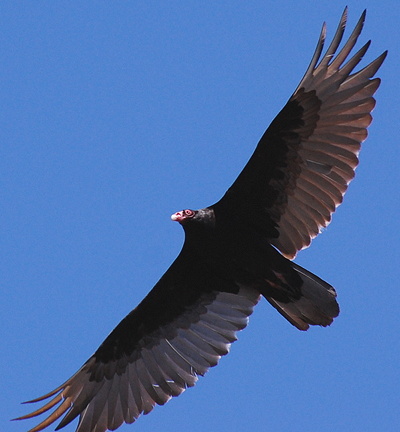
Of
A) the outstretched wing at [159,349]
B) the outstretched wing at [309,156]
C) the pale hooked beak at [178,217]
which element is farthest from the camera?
the outstretched wing at [159,349]

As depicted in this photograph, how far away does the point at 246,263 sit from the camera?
8633 millimetres

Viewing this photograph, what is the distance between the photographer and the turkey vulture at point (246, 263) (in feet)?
27.7

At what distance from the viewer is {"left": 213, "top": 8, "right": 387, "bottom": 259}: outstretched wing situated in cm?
834

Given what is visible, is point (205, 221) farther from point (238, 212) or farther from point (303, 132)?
point (303, 132)

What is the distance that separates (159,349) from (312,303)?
167 cm

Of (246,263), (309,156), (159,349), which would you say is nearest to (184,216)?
(246,263)

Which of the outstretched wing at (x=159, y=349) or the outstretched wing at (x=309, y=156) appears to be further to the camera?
the outstretched wing at (x=159, y=349)

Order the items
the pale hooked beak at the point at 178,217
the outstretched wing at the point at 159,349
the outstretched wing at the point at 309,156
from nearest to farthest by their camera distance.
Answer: the outstretched wing at the point at 309,156, the pale hooked beak at the point at 178,217, the outstretched wing at the point at 159,349

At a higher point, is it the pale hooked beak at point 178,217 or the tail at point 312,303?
the pale hooked beak at point 178,217

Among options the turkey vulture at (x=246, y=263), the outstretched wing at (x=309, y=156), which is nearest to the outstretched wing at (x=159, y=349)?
the turkey vulture at (x=246, y=263)

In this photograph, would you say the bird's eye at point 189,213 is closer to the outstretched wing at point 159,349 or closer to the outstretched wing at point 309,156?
the outstretched wing at point 309,156

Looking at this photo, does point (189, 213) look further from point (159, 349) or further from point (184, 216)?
point (159, 349)

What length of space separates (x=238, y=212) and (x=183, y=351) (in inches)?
58.8

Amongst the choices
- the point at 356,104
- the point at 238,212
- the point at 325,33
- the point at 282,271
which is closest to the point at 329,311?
the point at 282,271
